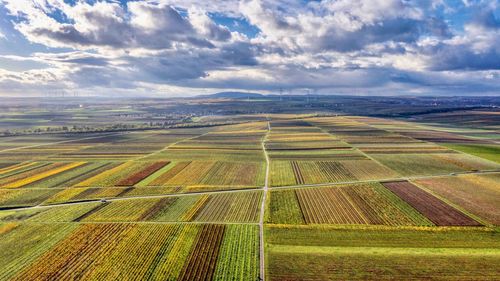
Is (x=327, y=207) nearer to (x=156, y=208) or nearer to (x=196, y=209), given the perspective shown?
(x=196, y=209)

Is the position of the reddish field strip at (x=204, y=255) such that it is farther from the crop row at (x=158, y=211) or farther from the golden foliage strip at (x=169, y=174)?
the golden foliage strip at (x=169, y=174)

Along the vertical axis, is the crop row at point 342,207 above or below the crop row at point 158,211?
above

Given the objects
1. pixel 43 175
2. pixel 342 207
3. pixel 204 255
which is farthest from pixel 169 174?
pixel 342 207

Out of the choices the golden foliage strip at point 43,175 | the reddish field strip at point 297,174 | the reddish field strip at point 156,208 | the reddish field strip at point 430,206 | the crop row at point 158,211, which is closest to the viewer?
the reddish field strip at point 430,206

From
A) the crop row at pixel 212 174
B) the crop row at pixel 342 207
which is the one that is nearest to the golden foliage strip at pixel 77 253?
the crop row at pixel 342 207

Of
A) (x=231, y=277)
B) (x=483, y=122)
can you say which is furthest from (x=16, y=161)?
(x=483, y=122)

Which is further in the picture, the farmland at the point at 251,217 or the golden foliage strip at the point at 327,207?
the golden foliage strip at the point at 327,207

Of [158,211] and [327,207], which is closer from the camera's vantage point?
[158,211]
